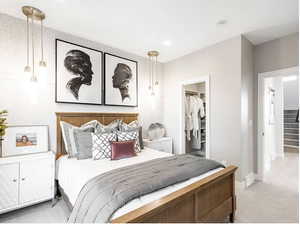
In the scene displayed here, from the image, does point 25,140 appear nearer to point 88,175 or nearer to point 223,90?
point 88,175

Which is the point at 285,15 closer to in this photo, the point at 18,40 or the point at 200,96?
the point at 200,96

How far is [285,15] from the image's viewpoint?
7.46 ft

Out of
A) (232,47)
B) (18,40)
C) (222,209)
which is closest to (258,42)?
(232,47)

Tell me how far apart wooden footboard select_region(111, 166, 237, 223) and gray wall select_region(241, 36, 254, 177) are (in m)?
1.21

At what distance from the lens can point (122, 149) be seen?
229cm

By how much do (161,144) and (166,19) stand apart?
252 centimetres

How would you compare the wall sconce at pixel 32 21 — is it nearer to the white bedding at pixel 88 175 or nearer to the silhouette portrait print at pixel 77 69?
the silhouette portrait print at pixel 77 69

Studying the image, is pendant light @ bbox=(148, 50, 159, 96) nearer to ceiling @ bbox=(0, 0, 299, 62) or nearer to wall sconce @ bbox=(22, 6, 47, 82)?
ceiling @ bbox=(0, 0, 299, 62)

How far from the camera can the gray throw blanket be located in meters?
1.18

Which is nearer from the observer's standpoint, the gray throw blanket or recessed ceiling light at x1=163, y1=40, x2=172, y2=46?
the gray throw blanket

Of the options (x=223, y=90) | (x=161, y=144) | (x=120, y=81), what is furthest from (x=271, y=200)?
(x=120, y=81)

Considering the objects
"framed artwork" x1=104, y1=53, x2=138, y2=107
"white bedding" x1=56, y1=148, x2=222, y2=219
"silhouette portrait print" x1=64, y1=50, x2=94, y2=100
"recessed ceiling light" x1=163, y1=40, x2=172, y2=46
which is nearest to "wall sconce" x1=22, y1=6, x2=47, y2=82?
"silhouette portrait print" x1=64, y1=50, x2=94, y2=100

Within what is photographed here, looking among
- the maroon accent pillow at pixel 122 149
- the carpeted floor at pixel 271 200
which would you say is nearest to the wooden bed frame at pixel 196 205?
the carpeted floor at pixel 271 200

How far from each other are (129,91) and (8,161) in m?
2.31
